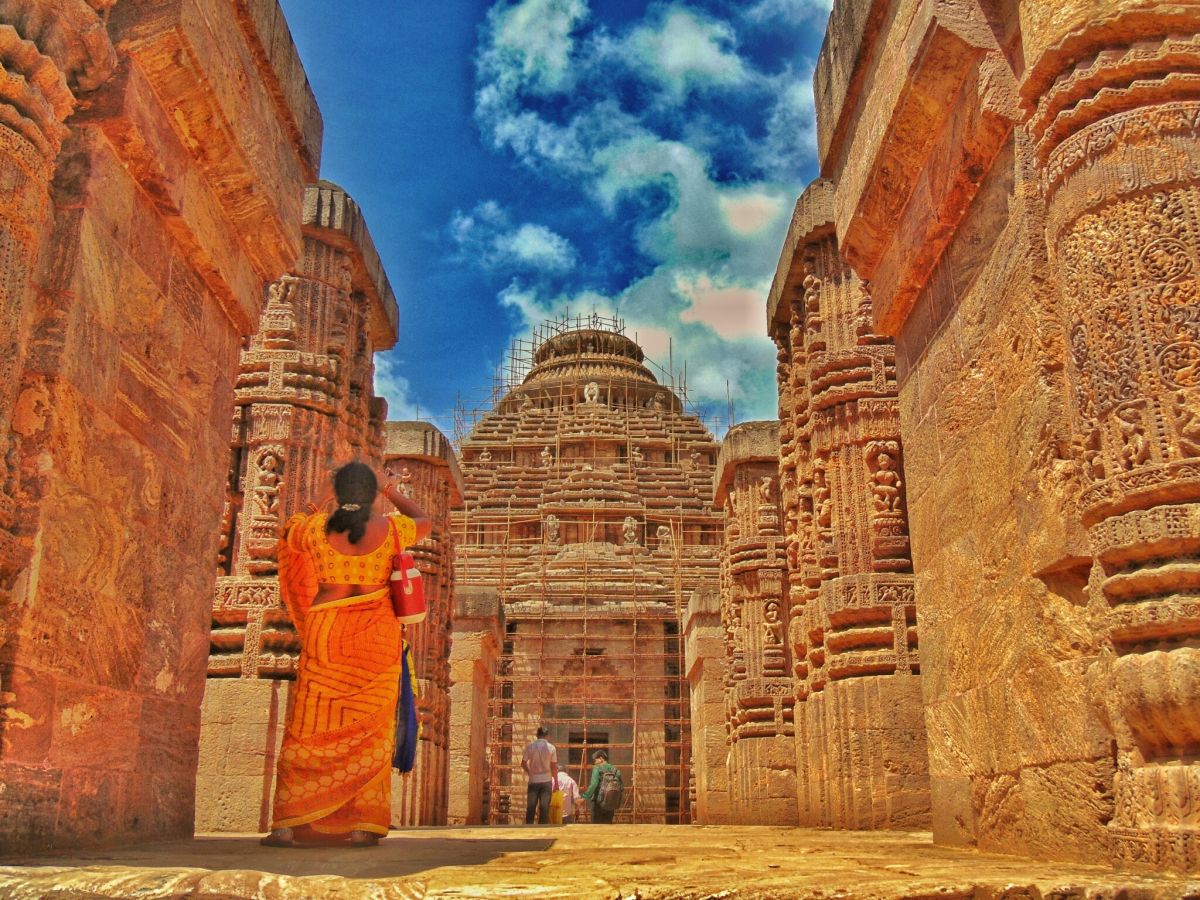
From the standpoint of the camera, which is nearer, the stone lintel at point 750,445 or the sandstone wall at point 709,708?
the stone lintel at point 750,445

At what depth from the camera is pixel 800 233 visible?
31.0 feet

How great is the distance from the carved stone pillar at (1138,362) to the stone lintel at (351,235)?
6954 mm

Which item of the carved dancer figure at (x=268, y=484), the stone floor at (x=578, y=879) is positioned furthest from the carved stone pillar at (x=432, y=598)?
the stone floor at (x=578, y=879)

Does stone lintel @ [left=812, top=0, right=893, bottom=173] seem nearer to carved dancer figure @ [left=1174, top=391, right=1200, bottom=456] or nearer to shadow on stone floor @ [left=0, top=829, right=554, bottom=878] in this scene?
carved dancer figure @ [left=1174, top=391, right=1200, bottom=456]

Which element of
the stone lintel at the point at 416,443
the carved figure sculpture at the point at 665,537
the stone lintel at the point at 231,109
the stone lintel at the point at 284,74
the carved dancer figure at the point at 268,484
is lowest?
the carved dancer figure at the point at 268,484

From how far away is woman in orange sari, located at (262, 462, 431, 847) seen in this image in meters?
4.54

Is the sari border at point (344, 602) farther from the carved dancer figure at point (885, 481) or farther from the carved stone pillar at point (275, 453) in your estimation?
the carved dancer figure at point (885, 481)

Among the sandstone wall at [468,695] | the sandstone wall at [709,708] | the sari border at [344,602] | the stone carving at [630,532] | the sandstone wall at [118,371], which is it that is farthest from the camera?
the stone carving at [630,532]

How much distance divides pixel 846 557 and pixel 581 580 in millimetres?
17052

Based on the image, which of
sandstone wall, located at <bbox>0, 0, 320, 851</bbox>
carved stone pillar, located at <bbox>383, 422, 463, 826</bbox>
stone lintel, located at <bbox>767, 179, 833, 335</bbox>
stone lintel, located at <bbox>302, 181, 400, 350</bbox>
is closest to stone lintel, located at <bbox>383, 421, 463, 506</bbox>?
carved stone pillar, located at <bbox>383, 422, 463, 826</bbox>

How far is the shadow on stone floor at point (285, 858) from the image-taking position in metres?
3.08

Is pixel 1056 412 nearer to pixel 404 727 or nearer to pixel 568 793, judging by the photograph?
pixel 404 727

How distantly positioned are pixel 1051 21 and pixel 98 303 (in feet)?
10.9

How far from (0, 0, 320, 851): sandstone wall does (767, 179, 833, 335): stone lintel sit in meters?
5.17
